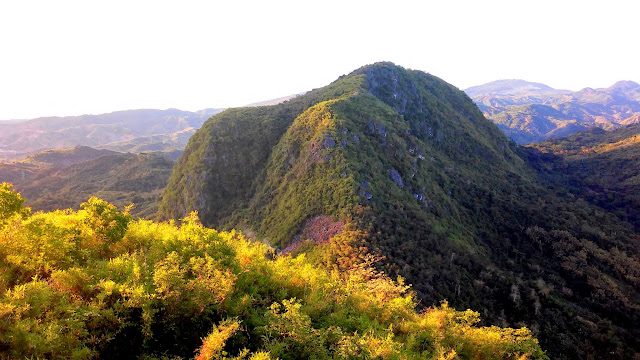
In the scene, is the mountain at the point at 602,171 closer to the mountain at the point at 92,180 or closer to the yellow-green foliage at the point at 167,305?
the yellow-green foliage at the point at 167,305

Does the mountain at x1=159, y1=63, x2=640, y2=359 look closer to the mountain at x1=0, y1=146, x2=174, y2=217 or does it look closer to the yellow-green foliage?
the yellow-green foliage

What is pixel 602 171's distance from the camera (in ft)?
434

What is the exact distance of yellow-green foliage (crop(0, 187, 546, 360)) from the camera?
10969 mm

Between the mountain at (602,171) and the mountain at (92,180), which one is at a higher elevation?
the mountain at (92,180)

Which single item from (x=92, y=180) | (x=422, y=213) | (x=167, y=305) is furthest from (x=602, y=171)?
(x=92, y=180)

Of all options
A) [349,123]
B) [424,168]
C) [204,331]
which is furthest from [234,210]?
[204,331]

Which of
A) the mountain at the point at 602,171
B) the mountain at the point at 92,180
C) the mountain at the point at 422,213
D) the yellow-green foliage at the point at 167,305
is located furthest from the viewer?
the mountain at the point at 92,180

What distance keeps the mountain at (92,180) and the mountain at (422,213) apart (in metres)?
55.2

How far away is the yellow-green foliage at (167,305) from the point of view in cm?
1097

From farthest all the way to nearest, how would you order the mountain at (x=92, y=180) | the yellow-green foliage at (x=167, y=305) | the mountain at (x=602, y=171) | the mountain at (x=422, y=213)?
the mountain at (x=92, y=180)
the mountain at (x=602, y=171)
the mountain at (x=422, y=213)
the yellow-green foliage at (x=167, y=305)

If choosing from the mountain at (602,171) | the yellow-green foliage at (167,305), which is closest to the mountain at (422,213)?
the mountain at (602,171)

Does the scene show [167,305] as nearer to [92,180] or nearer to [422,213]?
[422,213]

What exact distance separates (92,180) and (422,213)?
172 meters

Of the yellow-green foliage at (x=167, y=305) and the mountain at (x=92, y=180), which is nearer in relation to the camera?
the yellow-green foliage at (x=167, y=305)
